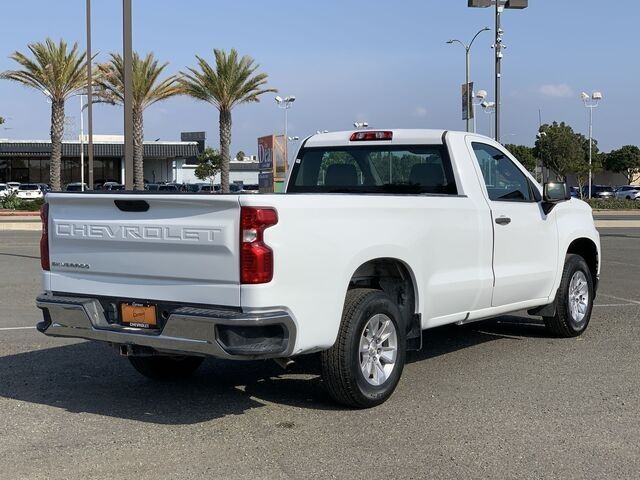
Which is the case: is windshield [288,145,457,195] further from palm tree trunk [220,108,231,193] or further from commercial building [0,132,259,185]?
commercial building [0,132,259,185]

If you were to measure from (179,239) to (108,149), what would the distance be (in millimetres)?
72205

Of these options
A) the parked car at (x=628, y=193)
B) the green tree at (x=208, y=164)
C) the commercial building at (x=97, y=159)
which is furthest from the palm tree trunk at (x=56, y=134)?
the parked car at (x=628, y=193)

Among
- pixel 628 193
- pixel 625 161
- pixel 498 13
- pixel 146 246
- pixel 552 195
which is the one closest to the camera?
pixel 146 246

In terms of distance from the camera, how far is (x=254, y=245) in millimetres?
5047

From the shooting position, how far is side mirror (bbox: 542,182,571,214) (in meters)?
7.94

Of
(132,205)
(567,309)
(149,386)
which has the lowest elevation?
(149,386)

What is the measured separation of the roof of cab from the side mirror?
1.33 metres

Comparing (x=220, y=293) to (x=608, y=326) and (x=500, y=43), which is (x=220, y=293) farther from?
(x=500, y=43)

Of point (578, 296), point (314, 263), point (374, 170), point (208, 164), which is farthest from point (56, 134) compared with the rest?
point (314, 263)

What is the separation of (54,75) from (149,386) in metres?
37.4

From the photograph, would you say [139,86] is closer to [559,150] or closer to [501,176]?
[501,176]

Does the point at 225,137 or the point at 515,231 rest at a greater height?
the point at 225,137

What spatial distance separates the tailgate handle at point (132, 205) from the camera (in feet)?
18.0

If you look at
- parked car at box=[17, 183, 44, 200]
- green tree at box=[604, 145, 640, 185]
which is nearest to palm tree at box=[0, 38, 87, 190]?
parked car at box=[17, 183, 44, 200]
